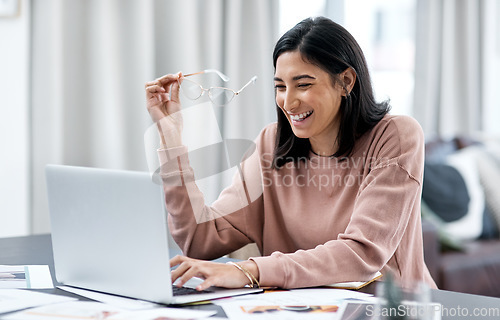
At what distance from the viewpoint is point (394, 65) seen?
176 inches

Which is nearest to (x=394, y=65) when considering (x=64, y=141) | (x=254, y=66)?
(x=254, y=66)

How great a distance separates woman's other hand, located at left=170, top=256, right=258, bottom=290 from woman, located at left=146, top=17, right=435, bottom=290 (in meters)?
0.15

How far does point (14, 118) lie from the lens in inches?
103

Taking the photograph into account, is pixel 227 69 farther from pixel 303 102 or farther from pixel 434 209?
pixel 303 102

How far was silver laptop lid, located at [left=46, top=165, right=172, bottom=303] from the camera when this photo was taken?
110 cm

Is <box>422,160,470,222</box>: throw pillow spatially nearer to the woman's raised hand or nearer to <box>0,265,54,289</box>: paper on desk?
the woman's raised hand

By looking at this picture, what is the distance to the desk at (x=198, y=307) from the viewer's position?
1118mm

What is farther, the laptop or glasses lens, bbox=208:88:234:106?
glasses lens, bbox=208:88:234:106

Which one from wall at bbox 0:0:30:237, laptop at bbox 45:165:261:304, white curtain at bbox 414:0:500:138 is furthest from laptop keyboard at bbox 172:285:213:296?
white curtain at bbox 414:0:500:138

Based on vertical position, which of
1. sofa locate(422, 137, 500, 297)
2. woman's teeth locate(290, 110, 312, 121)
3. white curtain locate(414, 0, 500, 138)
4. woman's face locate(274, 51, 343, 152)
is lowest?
sofa locate(422, 137, 500, 297)

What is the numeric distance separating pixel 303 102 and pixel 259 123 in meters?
1.78

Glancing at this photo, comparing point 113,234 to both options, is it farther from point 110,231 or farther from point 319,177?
point 319,177

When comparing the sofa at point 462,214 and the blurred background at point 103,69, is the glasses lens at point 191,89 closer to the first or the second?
the blurred background at point 103,69

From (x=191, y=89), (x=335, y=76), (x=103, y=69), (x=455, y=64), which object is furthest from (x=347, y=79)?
(x=455, y=64)
